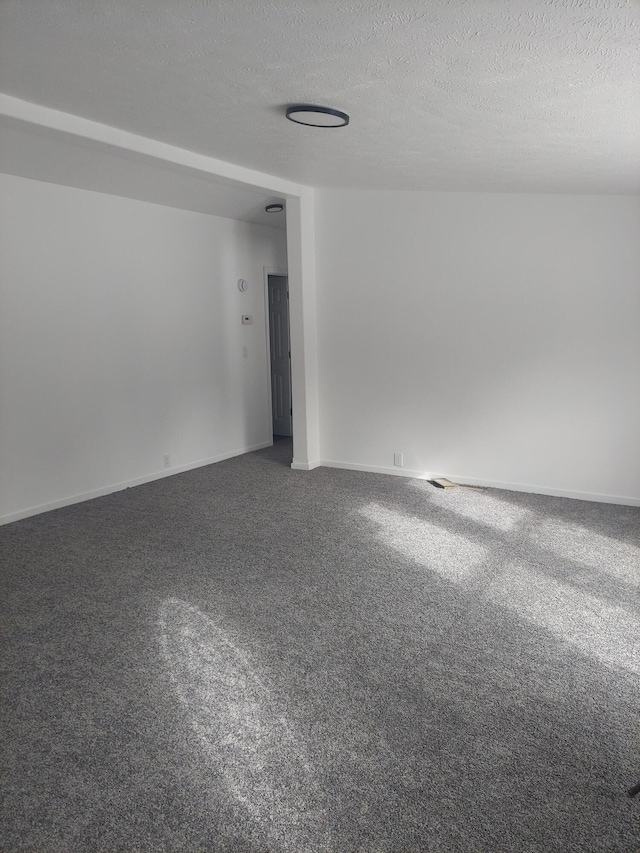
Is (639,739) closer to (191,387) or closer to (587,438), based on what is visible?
(587,438)

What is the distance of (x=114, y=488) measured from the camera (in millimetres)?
5777

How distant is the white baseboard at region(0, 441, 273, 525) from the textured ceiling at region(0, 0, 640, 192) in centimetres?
305

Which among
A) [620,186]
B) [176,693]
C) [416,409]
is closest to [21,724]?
[176,693]

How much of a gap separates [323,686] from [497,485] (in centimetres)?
345

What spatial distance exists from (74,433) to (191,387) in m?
1.47

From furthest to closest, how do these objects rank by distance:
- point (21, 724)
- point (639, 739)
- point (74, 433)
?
point (74, 433), point (21, 724), point (639, 739)

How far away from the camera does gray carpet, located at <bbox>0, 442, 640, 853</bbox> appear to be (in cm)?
194

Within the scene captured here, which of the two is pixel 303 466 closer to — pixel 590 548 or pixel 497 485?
pixel 497 485

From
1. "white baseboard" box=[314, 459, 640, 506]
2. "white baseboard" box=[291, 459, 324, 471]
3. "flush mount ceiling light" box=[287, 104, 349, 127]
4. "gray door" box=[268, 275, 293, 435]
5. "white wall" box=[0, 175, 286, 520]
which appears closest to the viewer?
"flush mount ceiling light" box=[287, 104, 349, 127]

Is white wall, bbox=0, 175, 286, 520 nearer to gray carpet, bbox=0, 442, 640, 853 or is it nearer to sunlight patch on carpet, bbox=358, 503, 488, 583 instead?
gray carpet, bbox=0, 442, 640, 853

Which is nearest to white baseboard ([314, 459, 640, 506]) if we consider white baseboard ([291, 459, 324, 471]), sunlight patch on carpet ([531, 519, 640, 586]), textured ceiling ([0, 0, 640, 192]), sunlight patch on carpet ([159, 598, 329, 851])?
white baseboard ([291, 459, 324, 471])

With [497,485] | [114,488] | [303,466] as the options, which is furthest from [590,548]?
[114,488]

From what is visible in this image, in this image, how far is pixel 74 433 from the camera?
5398mm

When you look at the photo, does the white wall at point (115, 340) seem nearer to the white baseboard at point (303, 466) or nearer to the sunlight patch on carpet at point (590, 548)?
the white baseboard at point (303, 466)
